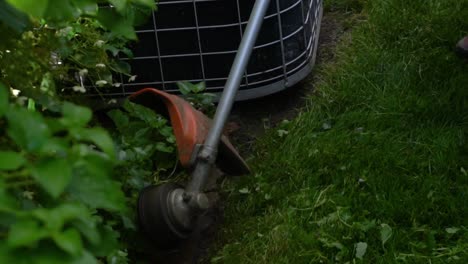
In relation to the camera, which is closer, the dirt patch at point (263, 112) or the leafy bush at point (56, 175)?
the leafy bush at point (56, 175)

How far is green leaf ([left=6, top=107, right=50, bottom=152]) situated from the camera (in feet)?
2.12

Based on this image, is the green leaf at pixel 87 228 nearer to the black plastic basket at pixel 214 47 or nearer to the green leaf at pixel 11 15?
the green leaf at pixel 11 15

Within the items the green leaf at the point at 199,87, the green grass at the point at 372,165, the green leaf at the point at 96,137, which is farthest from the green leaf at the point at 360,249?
the green leaf at the point at 96,137

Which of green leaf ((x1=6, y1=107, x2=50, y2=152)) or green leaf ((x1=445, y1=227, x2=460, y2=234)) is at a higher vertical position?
green leaf ((x1=6, y1=107, x2=50, y2=152))

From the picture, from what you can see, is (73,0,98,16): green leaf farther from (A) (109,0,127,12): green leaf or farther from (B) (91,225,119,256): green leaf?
(B) (91,225,119,256): green leaf

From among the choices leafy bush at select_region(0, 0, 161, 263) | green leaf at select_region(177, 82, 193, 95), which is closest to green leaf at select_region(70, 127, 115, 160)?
leafy bush at select_region(0, 0, 161, 263)

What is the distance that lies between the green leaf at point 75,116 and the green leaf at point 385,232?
103 centimetres

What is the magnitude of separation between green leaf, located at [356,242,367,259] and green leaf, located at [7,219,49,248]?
1049 mm

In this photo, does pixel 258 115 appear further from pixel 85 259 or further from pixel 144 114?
pixel 85 259

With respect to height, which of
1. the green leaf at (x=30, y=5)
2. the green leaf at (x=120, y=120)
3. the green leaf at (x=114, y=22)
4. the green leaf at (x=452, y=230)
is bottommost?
the green leaf at (x=452, y=230)

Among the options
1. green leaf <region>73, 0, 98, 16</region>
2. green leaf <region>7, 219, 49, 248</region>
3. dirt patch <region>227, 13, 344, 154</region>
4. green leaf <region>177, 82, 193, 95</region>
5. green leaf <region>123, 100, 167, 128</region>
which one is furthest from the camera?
dirt patch <region>227, 13, 344, 154</region>

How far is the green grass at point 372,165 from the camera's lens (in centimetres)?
160

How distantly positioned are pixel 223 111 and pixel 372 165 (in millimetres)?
442

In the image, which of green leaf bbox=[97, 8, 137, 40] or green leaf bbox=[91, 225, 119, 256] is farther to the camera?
green leaf bbox=[97, 8, 137, 40]
